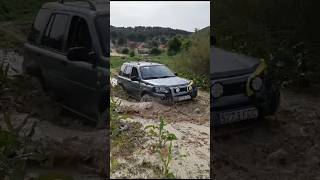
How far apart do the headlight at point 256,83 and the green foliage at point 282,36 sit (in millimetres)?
149

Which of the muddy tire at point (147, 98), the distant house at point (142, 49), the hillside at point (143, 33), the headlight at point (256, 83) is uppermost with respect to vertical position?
the hillside at point (143, 33)

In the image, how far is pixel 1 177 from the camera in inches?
156

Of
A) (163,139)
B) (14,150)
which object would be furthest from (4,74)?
(163,139)

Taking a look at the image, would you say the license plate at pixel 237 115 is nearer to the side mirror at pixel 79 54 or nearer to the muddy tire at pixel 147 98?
the muddy tire at pixel 147 98

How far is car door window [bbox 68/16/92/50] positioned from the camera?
3.77 metres

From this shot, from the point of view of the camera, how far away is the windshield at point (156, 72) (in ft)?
11.5

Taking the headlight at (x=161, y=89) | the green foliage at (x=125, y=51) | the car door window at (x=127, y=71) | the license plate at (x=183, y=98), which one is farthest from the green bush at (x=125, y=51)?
the license plate at (x=183, y=98)

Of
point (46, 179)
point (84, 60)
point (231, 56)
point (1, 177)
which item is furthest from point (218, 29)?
point (1, 177)

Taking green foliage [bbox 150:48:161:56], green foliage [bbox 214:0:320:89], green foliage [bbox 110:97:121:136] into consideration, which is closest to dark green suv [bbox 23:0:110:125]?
green foliage [bbox 110:97:121:136]

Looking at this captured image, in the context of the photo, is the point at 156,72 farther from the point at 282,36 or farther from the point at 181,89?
the point at 282,36

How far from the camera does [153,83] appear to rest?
3.59 metres

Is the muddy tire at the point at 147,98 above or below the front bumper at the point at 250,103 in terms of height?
above

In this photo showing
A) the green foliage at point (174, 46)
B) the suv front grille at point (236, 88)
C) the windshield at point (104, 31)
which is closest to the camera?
the green foliage at point (174, 46)

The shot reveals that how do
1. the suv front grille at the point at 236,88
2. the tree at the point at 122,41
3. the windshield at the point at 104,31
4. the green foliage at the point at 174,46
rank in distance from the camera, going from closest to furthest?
the green foliage at the point at 174,46 < the tree at the point at 122,41 < the windshield at the point at 104,31 < the suv front grille at the point at 236,88
